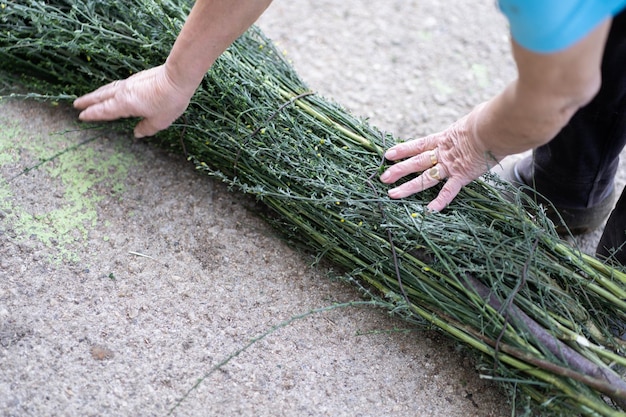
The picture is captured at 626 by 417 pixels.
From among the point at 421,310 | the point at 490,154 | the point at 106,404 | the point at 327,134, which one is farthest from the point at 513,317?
the point at 106,404

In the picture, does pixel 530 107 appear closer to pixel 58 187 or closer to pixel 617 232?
pixel 617 232

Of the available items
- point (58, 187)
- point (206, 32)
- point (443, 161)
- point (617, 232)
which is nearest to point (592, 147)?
point (617, 232)

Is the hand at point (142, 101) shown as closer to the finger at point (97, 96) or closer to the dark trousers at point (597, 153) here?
the finger at point (97, 96)

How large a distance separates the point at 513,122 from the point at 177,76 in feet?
2.94

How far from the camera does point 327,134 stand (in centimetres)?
196

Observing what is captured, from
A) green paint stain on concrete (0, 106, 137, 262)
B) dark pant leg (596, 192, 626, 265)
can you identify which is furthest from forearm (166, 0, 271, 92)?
dark pant leg (596, 192, 626, 265)

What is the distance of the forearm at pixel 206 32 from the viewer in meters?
1.67

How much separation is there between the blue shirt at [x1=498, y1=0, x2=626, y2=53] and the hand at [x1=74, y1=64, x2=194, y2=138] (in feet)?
3.16

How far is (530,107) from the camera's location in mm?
1360

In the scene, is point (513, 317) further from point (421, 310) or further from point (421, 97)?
point (421, 97)

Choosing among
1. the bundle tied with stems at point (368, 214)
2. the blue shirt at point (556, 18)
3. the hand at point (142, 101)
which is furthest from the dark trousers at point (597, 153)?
the hand at point (142, 101)

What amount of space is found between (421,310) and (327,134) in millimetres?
571

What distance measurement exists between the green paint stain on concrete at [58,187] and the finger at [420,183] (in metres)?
0.87

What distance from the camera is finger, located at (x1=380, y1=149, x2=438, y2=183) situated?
182 cm
